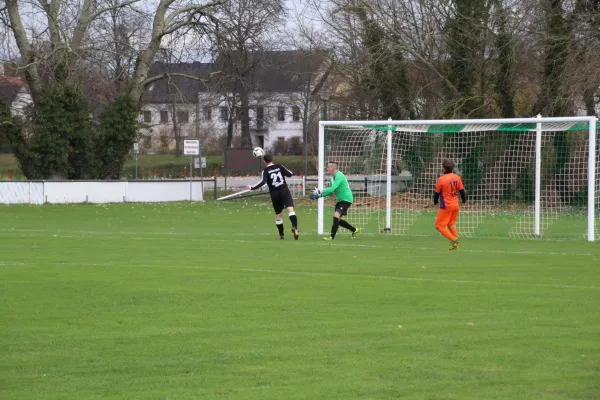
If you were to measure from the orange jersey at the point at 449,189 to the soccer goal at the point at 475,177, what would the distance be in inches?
190

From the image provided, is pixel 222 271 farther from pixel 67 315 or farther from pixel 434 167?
pixel 434 167

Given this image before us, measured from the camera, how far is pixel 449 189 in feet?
60.5

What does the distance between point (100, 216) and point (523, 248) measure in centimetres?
1679

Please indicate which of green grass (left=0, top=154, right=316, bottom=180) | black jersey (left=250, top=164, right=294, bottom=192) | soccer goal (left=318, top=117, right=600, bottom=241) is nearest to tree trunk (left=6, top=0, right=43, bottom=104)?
soccer goal (left=318, top=117, right=600, bottom=241)

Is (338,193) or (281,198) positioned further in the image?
(281,198)

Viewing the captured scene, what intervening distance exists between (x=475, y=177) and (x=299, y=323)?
20838 millimetres

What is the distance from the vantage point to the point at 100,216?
103 feet

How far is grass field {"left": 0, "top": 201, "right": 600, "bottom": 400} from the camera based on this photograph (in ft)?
23.3

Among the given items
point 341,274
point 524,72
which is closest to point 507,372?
point 341,274

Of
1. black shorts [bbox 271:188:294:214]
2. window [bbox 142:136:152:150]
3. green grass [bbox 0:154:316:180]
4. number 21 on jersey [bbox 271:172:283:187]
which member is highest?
window [bbox 142:136:152:150]

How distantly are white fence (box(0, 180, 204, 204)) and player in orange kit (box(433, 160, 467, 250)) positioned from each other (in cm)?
2483

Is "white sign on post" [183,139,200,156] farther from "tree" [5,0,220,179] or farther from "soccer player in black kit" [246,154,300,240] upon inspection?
"soccer player in black kit" [246,154,300,240]

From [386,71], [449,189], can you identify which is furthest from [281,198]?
[386,71]

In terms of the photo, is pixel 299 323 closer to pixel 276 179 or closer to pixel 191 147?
pixel 276 179
